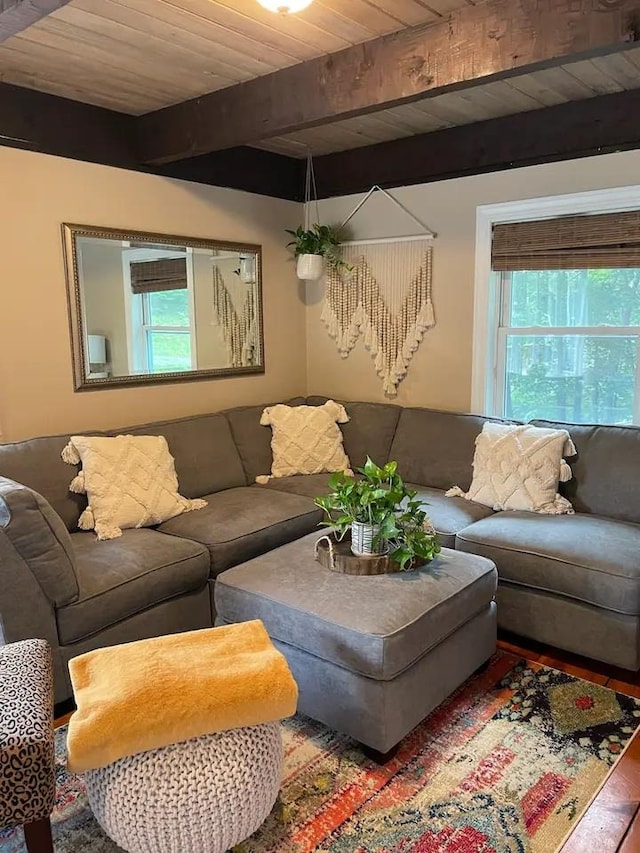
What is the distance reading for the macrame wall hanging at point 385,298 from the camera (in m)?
3.92

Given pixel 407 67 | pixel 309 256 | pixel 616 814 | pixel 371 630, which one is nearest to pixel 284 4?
pixel 407 67

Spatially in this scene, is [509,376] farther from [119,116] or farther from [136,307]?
[119,116]

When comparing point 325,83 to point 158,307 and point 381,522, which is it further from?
point 381,522

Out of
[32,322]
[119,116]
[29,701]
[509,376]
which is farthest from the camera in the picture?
[509,376]

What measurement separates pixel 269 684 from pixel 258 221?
316 cm

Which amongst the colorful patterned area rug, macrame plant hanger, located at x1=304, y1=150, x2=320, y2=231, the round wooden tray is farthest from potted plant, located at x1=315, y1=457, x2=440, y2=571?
macrame plant hanger, located at x1=304, y1=150, x2=320, y2=231

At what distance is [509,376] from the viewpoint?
374cm

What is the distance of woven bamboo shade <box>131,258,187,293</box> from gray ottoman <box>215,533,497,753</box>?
5.73 feet

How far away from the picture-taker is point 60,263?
10.2 ft

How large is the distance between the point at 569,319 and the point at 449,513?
1291mm

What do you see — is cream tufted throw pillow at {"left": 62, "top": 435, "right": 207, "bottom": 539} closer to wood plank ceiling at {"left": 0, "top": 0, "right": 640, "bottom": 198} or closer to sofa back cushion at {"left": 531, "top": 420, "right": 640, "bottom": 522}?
wood plank ceiling at {"left": 0, "top": 0, "right": 640, "bottom": 198}

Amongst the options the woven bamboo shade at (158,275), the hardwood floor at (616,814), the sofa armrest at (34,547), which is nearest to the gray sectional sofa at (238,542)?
the sofa armrest at (34,547)

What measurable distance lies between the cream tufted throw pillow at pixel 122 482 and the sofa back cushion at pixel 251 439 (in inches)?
23.6

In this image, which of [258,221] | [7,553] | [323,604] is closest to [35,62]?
[258,221]
